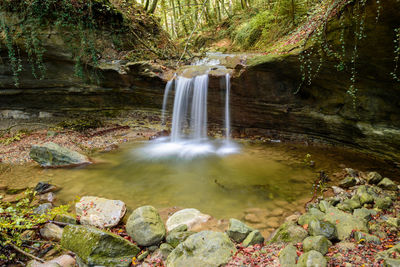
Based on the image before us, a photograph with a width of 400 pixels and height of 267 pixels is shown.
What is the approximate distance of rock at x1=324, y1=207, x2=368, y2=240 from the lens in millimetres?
2387

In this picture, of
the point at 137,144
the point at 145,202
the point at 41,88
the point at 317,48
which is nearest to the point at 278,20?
the point at 317,48

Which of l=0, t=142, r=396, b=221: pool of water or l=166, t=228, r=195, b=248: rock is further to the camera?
l=0, t=142, r=396, b=221: pool of water

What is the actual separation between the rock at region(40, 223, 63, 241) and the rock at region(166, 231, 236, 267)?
1568 millimetres

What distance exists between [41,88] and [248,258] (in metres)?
9.52

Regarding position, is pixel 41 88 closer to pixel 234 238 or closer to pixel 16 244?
pixel 16 244

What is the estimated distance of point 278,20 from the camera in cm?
935

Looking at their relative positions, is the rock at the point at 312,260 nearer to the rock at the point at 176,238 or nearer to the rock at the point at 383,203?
the rock at the point at 176,238

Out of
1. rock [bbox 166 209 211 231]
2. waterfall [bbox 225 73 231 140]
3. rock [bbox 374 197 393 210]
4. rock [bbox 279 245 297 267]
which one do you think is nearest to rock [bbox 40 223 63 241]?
rock [bbox 166 209 211 231]

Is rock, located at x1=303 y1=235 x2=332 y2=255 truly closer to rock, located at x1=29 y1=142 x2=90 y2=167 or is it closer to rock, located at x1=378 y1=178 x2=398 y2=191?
rock, located at x1=378 y1=178 x2=398 y2=191

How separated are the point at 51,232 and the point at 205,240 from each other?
205 centimetres

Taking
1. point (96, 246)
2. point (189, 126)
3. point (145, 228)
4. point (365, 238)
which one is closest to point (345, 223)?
point (365, 238)

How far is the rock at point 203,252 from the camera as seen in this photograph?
2096 mm

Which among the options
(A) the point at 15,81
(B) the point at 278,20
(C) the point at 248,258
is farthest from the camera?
(B) the point at 278,20

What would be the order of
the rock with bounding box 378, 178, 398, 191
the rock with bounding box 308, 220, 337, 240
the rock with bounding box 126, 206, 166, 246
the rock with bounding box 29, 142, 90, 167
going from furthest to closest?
the rock with bounding box 29, 142, 90, 167 < the rock with bounding box 378, 178, 398, 191 < the rock with bounding box 126, 206, 166, 246 < the rock with bounding box 308, 220, 337, 240
